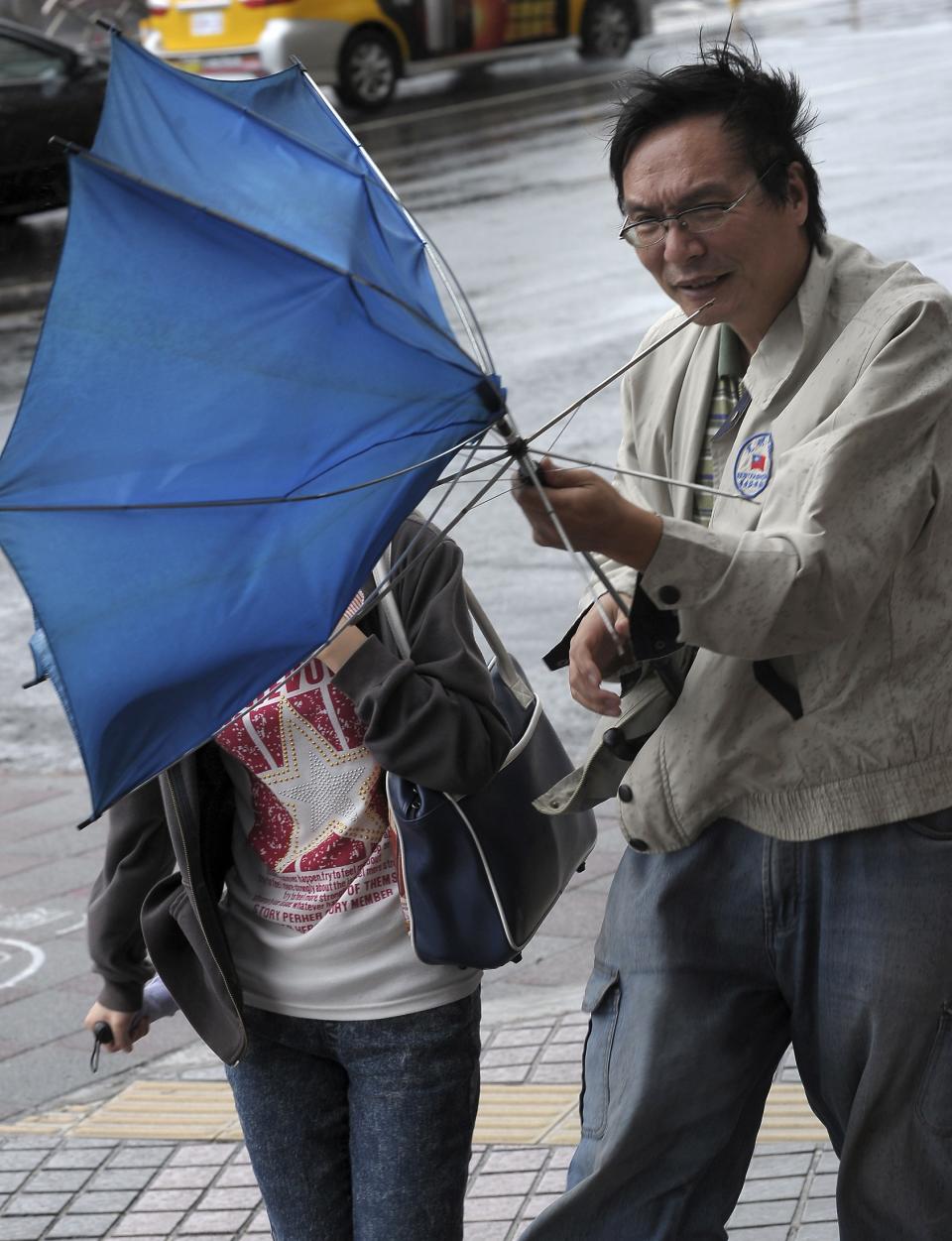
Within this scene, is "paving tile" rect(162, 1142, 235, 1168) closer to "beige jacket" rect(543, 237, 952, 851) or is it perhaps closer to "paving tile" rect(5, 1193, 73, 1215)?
"paving tile" rect(5, 1193, 73, 1215)

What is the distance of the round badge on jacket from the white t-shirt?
2.12ft

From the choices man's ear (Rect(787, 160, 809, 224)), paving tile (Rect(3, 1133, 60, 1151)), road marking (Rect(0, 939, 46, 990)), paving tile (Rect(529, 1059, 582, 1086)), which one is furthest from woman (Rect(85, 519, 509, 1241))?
road marking (Rect(0, 939, 46, 990))

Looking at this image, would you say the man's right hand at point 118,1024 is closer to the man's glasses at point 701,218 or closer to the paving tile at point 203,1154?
the paving tile at point 203,1154

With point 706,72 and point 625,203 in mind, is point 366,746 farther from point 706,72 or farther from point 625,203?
point 706,72

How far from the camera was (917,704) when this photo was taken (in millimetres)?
2488

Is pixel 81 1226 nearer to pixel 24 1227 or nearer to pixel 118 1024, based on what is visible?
pixel 24 1227

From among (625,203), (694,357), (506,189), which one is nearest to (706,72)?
(625,203)

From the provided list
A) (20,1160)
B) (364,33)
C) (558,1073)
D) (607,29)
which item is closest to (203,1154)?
(20,1160)

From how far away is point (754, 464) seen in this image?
2.48 m

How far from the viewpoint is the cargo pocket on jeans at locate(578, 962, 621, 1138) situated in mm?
2729

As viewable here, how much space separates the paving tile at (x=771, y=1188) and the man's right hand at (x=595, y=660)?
1449 mm

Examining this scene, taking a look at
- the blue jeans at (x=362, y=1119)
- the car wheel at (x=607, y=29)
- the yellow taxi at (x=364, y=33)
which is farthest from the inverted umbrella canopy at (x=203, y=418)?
the car wheel at (x=607, y=29)

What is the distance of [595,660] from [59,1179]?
2155mm

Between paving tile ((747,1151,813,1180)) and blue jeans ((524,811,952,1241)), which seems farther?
paving tile ((747,1151,813,1180))
